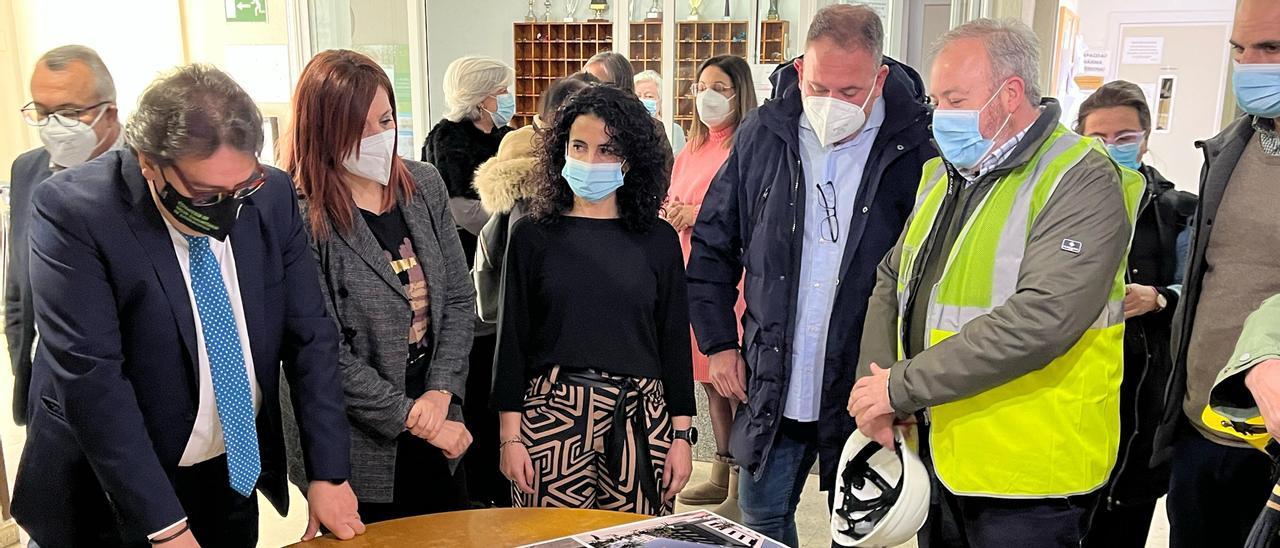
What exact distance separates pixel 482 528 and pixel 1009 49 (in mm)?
1286

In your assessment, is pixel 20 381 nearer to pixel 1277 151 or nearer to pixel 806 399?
pixel 806 399

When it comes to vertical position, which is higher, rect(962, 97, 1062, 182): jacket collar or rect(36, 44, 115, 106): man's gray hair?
rect(36, 44, 115, 106): man's gray hair

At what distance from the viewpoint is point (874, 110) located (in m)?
1.97

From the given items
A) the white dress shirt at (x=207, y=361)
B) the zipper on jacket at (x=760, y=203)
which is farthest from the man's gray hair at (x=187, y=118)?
the zipper on jacket at (x=760, y=203)

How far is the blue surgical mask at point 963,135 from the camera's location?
1.59 meters

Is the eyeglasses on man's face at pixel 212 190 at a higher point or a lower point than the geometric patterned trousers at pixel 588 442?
higher

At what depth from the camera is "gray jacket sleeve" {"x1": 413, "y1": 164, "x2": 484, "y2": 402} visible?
6.11 ft

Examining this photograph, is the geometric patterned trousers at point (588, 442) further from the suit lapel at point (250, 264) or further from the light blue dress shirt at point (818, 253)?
the suit lapel at point (250, 264)

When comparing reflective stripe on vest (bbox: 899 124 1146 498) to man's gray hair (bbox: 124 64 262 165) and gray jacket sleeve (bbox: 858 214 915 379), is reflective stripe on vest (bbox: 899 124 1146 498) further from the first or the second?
man's gray hair (bbox: 124 64 262 165)

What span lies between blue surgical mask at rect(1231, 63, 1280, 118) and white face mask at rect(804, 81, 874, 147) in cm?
69

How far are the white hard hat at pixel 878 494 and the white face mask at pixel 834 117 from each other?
66 cm

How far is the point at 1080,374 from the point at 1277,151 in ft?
1.84

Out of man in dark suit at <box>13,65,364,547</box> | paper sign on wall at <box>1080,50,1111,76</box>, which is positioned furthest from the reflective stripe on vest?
paper sign on wall at <box>1080,50,1111,76</box>

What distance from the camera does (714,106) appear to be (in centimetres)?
308
